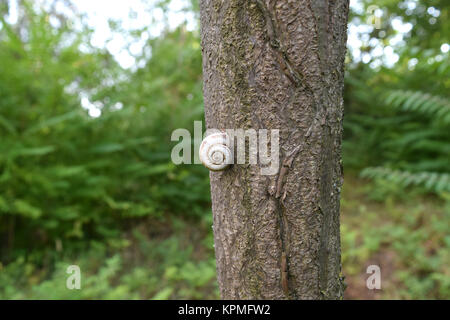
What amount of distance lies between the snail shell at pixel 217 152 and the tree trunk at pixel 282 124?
43mm

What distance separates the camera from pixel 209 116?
3.68 ft

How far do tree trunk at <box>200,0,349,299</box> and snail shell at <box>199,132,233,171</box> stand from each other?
4 centimetres

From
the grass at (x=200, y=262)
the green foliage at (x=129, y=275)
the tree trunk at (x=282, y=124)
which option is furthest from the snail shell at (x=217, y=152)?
the green foliage at (x=129, y=275)

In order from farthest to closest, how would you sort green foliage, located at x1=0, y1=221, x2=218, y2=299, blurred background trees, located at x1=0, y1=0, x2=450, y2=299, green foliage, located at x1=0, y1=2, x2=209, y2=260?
green foliage, located at x1=0, y1=2, x2=209, y2=260
blurred background trees, located at x1=0, y1=0, x2=450, y2=299
green foliage, located at x1=0, y1=221, x2=218, y2=299

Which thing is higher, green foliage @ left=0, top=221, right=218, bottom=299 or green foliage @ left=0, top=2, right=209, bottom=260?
green foliage @ left=0, top=2, right=209, bottom=260

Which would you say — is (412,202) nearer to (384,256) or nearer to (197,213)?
(384,256)

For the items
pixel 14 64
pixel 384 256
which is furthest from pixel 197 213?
pixel 14 64

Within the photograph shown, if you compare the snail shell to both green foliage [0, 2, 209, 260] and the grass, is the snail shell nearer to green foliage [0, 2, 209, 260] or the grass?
the grass

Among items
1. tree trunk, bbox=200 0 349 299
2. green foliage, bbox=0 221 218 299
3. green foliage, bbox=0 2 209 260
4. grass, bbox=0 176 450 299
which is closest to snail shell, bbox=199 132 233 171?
tree trunk, bbox=200 0 349 299

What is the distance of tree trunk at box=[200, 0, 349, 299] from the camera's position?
95 cm

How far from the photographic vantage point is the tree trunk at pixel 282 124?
0.95m

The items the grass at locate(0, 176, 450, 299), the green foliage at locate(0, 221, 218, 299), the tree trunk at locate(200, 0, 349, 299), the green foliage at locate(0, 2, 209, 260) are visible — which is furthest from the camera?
the green foliage at locate(0, 2, 209, 260)

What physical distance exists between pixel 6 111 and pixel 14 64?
532mm

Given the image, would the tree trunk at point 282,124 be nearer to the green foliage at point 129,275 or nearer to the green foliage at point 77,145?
the green foliage at point 129,275
